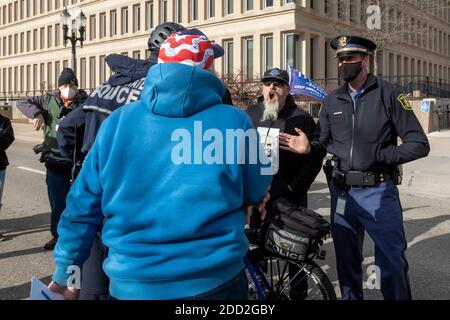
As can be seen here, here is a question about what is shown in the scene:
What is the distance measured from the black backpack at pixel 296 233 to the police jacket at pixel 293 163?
24.5 inches

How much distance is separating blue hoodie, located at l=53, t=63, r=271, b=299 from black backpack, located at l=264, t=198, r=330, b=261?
1.42m

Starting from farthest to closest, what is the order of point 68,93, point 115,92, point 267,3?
point 267,3, point 68,93, point 115,92

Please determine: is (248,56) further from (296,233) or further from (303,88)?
(296,233)

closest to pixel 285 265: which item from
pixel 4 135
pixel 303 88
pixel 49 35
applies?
pixel 4 135

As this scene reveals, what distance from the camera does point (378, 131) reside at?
3.57 m

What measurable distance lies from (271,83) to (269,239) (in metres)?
1.40

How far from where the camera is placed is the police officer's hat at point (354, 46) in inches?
146

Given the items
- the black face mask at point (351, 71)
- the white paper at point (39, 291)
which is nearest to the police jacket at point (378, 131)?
the black face mask at point (351, 71)

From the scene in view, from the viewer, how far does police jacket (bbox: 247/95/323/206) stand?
13.6ft

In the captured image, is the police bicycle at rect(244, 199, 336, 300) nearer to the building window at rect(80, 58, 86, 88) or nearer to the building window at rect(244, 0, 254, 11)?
the building window at rect(244, 0, 254, 11)

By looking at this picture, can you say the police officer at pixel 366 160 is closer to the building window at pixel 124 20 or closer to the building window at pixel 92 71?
the building window at pixel 124 20

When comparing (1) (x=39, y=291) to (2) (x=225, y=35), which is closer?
(1) (x=39, y=291)

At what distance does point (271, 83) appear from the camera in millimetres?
4191

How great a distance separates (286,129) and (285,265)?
3.82 feet
